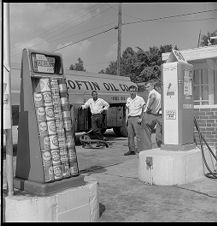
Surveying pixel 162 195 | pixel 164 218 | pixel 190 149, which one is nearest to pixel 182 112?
pixel 190 149

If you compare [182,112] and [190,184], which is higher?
[182,112]

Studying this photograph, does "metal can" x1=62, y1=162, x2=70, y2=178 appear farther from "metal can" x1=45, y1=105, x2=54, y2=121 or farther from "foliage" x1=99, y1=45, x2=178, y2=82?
"foliage" x1=99, y1=45, x2=178, y2=82

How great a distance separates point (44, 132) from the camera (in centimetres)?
472

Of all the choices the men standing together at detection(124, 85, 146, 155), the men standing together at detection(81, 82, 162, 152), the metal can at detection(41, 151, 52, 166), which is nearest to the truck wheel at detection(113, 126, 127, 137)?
the men standing together at detection(81, 82, 162, 152)

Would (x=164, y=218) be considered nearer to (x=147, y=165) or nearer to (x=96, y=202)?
(x=96, y=202)

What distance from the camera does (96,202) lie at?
499 cm

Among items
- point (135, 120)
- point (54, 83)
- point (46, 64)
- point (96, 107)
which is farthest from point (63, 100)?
point (96, 107)

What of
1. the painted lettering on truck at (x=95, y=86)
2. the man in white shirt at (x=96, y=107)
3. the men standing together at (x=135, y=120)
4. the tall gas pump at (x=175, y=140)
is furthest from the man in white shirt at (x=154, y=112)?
the painted lettering on truck at (x=95, y=86)

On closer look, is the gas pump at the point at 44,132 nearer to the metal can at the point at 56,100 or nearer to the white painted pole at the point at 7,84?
the metal can at the point at 56,100

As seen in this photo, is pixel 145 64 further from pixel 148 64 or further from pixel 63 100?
pixel 63 100


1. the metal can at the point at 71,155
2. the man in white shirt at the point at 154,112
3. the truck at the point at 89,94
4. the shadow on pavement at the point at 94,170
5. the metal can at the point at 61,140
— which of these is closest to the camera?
the metal can at the point at 61,140

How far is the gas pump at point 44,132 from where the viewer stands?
470cm

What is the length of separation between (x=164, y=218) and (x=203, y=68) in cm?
637

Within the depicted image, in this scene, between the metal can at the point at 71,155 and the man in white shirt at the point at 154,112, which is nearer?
the metal can at the point at 71,155
